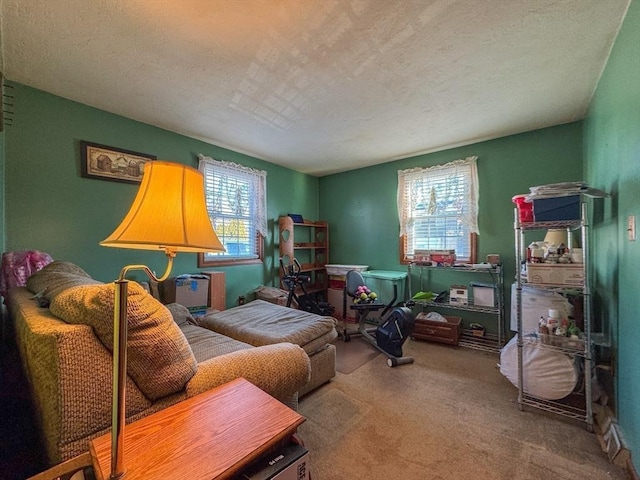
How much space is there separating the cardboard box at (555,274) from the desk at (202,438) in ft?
6.80

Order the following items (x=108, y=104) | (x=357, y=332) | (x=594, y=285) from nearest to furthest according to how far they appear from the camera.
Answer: (x=594, y=285) < (x=108, y=104) < (x=357, y=332)

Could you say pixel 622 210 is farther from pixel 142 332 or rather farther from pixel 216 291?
pixel 216 291

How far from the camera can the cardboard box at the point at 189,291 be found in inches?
112

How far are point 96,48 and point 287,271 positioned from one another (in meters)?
3.10

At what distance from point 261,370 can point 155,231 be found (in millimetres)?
843

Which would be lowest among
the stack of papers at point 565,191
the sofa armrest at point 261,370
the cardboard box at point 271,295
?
the cardboard box at point 271,295

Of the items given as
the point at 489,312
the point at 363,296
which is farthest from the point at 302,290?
the point at 489,312

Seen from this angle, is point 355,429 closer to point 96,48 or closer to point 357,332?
point 357,332

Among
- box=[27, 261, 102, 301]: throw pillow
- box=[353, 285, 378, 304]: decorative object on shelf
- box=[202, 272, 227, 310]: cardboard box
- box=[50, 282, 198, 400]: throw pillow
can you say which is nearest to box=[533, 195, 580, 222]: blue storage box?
box=[353, 285, 378, 304]: decorative object on shelf

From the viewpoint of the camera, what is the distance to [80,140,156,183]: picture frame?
247 cm

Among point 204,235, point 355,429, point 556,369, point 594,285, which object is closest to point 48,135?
point 204,235

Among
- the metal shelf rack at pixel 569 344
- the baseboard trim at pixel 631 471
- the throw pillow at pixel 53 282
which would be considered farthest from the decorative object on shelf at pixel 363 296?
the throw pillow at pixel 53 282

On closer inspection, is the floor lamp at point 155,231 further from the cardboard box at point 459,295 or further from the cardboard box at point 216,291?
the cardboard box at point 459,295

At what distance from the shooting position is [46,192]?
2271 millimetres
